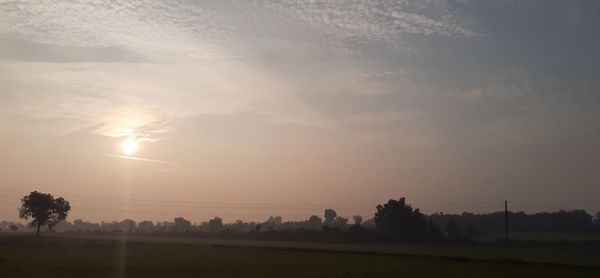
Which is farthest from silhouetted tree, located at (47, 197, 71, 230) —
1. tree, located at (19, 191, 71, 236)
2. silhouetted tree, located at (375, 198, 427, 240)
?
silhouetted tree, located at (375, 198, 427, 240)

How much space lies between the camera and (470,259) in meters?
60.8

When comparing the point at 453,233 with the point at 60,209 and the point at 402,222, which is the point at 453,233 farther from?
the point at 60,209

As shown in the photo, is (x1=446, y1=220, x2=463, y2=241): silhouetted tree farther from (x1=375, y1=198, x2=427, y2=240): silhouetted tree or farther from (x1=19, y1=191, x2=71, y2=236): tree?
(x1=19, y1=191, x2=71, y2=236): tree

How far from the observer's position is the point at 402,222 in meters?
122

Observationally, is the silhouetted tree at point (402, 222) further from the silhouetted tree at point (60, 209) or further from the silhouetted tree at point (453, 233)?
the silhouetted tree at point (60, 209)

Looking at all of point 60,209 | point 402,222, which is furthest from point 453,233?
point 60,209

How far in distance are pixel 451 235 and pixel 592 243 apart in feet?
96.6

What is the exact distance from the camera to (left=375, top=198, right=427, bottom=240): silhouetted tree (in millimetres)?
120562

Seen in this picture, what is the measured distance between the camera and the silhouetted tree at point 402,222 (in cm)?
12056

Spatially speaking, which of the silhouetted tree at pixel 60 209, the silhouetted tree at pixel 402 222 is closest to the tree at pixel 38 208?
the silhouetted tree at pixel 60 209

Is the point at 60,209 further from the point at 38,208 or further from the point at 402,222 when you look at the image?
the point at 402,222

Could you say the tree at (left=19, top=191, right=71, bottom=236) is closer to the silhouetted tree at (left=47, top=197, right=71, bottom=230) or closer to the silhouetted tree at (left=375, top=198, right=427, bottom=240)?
the silhouetted tree at (left=47, top=197, right=71, bottom=230)

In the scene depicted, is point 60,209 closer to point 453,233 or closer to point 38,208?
point 38,208

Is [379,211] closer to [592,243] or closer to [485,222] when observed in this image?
[592,243]
